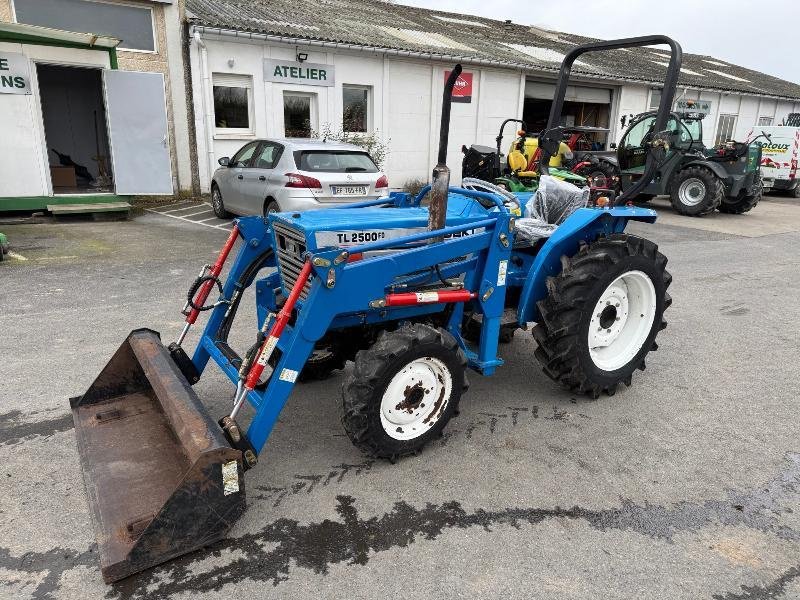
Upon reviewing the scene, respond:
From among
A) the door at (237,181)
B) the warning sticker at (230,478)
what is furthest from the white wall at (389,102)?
the warning sticker at (230,478)

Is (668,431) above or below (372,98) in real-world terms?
below

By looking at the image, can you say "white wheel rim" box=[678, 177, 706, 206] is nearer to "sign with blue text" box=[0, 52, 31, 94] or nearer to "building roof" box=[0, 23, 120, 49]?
"building roof" box=[0, 23, 120, 49]

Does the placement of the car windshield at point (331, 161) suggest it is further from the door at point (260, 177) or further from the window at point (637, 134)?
the window at point (637, 134)

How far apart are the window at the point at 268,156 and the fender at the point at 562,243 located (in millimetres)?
5774

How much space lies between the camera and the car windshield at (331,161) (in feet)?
27.3

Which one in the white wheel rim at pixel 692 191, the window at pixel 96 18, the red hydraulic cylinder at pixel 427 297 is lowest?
the white wheel rim at pixel 692 191

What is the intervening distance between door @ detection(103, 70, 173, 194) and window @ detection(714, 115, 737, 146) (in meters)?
21.2

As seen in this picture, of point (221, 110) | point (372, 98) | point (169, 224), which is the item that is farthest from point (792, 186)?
point (169, 224)

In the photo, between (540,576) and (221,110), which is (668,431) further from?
(221,110)

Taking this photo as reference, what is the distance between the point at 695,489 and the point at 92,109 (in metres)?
15.9

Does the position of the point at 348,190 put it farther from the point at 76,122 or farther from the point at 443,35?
the point at 443,35

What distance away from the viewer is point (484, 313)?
344 centimetres

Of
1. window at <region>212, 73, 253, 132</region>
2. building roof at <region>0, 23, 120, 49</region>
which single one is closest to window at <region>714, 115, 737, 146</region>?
window at <region>212, 73, 253, 132</region>

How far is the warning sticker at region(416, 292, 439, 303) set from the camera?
3070mm
